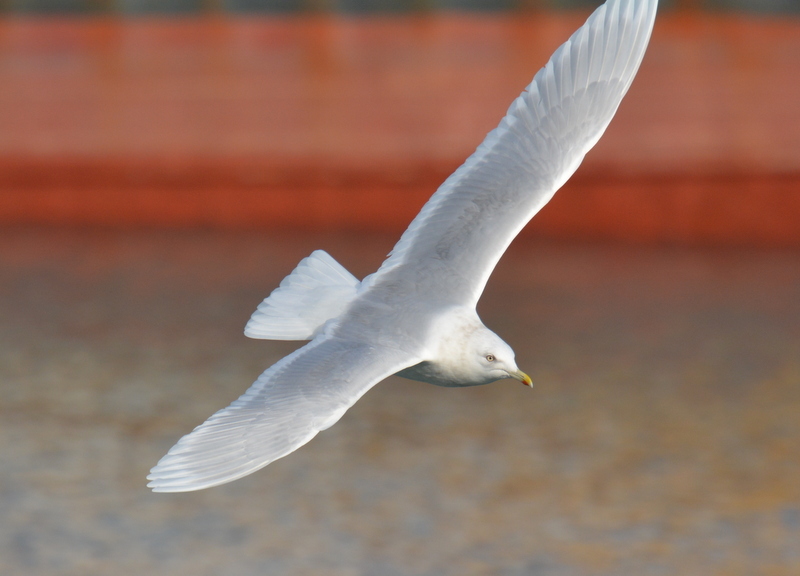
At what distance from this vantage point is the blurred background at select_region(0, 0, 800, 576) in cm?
945

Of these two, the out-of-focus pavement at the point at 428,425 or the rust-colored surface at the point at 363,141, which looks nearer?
the out-of-focus pavement at the point at 428,425

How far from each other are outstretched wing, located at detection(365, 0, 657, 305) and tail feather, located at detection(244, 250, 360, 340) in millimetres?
168

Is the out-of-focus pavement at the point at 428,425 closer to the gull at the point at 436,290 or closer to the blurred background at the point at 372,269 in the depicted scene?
the blurred background at the point at 372,269

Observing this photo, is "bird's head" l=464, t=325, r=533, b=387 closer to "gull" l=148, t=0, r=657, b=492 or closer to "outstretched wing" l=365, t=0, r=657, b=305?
"gull" l=148, t=0, r=657, b=492

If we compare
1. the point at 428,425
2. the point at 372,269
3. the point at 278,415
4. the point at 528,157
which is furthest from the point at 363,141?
the point at 278,415

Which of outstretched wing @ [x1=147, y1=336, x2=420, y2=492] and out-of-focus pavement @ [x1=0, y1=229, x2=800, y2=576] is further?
out-of-focus pavement @ [x1=0, y1=229, x2=800, y2=576]

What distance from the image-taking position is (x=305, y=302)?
5.64 meters

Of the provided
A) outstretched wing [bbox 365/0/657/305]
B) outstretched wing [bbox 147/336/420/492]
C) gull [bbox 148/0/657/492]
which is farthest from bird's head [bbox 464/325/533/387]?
outstretched wing [bbox 365/0/657/305]

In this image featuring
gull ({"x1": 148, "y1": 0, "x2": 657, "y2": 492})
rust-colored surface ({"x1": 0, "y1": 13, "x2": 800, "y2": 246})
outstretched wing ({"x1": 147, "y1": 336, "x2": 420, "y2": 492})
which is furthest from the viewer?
rust-colored surface ({"x1": 0, "y1": 13, "x2": 800, "y2": 246})

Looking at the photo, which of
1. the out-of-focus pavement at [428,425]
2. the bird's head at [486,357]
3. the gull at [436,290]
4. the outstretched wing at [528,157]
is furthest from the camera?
the out-of-focus pavement at [428,425]

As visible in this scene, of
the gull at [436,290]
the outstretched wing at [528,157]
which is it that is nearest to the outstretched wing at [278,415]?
the gull at [436,290]

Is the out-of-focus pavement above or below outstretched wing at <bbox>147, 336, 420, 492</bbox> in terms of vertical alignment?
above

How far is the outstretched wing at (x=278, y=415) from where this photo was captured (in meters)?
4.53

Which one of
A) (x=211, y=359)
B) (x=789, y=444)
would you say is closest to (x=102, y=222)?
(x=211, y=359)
